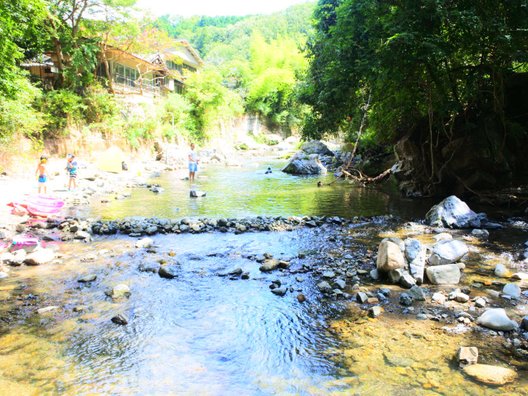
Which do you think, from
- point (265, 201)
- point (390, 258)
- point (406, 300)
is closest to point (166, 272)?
point (390, 258)

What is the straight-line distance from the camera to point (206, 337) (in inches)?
188

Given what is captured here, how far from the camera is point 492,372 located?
382cm

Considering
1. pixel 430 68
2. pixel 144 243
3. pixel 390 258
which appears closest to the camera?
pixel 390 258

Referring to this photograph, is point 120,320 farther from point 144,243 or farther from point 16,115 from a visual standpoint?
point 16,115

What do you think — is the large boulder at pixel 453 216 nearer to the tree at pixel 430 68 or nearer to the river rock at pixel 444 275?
the tree at pixel 430 68

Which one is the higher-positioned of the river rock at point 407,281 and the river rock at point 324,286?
the river rock at point 407,281

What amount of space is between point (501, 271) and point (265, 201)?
890cm

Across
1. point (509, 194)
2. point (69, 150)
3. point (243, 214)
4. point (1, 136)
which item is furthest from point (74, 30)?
point (509, 194)

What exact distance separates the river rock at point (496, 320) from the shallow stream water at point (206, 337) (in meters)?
0.29

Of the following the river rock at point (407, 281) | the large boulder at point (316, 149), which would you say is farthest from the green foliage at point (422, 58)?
the large boulder at point (316, 149)

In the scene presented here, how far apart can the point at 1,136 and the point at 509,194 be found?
19080mm

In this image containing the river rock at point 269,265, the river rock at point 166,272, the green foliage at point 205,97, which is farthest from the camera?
the green foliage at point 205,97

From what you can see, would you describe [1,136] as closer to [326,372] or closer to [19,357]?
[19,357]

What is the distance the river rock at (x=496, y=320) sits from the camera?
460cm
